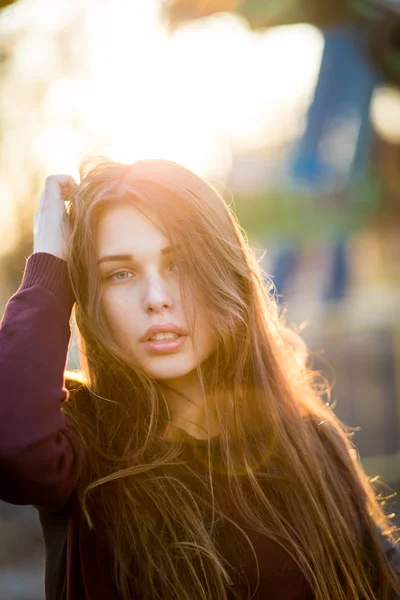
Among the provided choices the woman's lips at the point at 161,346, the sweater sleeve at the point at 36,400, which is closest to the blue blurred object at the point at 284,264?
the woman's lips at the point at 161,346

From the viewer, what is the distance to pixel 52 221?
1978 mm

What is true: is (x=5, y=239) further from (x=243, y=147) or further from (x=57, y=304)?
(x=57, y=304)

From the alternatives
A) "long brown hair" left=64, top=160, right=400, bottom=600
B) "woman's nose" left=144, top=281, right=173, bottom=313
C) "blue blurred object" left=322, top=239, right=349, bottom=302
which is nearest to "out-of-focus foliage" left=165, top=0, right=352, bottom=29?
"long brown hair" left=64, top=160, right=400, bottom=600

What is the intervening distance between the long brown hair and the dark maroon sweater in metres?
0.04

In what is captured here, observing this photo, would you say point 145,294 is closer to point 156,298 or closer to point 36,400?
point 156,298

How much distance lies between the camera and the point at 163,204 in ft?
6.44

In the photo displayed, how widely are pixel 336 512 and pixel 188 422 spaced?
1.79 ft

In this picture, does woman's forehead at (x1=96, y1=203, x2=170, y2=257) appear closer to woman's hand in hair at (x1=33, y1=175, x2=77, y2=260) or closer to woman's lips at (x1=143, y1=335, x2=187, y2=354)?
woman's hand in hair at (x1=33, y1=175, x2=77, y2=260)

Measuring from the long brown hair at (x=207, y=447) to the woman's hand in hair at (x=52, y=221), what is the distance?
0.13ft

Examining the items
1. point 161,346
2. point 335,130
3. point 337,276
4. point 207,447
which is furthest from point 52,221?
point 337,276

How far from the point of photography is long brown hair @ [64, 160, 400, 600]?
1.80m

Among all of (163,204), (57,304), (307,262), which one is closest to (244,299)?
(163,204)

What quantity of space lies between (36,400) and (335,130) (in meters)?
7.67

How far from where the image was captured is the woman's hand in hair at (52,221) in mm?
1940
